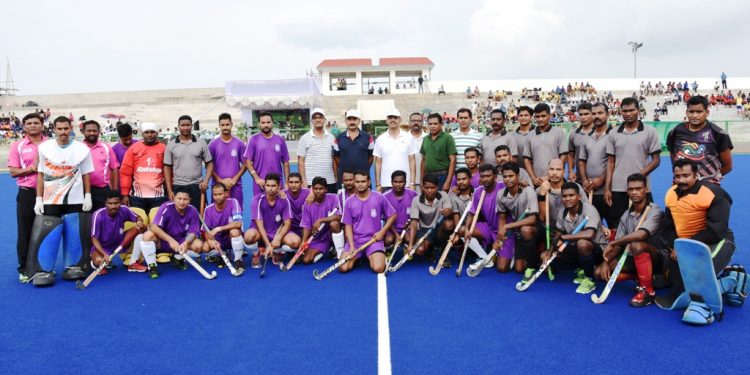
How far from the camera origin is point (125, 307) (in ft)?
15.6

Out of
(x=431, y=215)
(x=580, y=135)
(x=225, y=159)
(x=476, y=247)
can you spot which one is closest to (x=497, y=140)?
(x=580, y=135)

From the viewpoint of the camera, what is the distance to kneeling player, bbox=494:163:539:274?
5.52m

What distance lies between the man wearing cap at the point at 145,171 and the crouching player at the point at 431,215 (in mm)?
3364

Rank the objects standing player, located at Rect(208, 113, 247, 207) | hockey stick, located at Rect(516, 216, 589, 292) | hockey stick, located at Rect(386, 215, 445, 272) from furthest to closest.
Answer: standing player, located at Rect(208, 113, 247, 207) < hockey stick, located at Rect(386, 215, 445, 272) < hockey stick, located at Rect(516, 216, 589, 292)

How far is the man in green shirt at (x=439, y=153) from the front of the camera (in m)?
6.68

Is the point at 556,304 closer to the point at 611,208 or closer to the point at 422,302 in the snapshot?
the point at 422,302

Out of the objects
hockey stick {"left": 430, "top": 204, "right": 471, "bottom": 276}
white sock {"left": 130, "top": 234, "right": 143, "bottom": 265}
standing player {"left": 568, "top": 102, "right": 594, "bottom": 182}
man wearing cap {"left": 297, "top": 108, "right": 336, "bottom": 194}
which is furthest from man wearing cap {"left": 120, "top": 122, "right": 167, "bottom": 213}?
standing player {"left": 568, "top": 102, "right": 594, "bottom": 182}

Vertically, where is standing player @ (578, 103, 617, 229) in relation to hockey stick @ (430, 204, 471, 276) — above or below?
above

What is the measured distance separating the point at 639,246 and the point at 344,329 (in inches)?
112

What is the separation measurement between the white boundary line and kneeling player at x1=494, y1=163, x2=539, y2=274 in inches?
59.3

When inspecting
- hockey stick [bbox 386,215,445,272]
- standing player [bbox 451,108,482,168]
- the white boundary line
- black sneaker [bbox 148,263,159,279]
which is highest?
standing player [bbox 451,108,482,168]

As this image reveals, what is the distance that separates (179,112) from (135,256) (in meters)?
41.3

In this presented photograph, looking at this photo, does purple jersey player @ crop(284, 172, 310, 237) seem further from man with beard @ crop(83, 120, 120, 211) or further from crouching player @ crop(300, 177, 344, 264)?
man with beard @ crop(83, 120, 120, 211)

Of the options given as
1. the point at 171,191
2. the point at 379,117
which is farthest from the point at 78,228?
the point at 379,117
